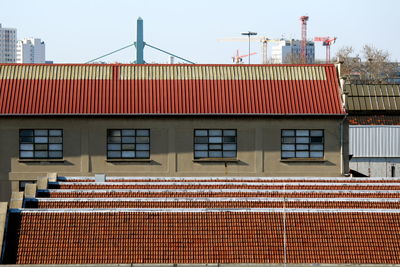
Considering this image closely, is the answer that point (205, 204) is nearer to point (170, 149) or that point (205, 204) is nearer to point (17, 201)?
point (17, 201)

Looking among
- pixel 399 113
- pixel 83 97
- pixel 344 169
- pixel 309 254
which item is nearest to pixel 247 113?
pixel 344 169

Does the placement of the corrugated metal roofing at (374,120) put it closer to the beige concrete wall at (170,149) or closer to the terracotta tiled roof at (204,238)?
the beige concrete wall at (170,149)

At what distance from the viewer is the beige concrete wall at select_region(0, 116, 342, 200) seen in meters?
60.9

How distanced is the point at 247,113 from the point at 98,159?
35.3ft

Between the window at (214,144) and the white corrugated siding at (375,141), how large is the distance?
25746 millimetres

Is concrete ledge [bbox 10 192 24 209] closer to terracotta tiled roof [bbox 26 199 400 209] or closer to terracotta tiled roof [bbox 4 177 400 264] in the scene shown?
terracotta tiled roof [bbox 4 177 400 264]

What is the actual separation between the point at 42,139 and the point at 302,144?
18.0 m

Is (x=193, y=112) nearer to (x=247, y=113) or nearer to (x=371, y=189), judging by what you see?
(x=247, y=113)

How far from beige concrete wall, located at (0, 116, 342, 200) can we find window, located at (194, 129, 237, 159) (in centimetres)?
38

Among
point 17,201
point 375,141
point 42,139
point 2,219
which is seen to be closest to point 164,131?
point 42,139

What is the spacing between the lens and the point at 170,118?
202 feet

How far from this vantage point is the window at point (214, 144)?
61.5 m

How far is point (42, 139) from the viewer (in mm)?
61062

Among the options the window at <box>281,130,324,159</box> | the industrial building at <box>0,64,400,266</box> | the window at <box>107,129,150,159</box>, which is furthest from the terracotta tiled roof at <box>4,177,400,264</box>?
the window at <box>281,130,324,159</box>
